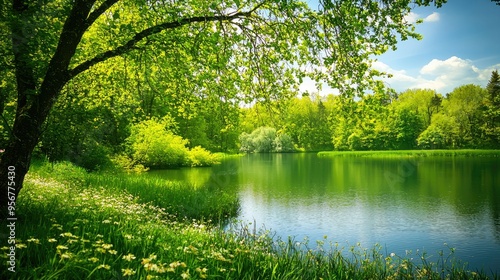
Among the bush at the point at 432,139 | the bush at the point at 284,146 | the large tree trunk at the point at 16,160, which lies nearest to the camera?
the large tree trunk at the point at 16,160

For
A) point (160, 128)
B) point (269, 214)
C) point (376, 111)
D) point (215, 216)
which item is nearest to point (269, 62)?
point (376, 111)

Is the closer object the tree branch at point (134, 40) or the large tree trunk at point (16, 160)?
the large tree trunk at point (16, 160)

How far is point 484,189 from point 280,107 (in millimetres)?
21895

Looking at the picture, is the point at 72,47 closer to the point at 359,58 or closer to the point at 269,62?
the point at 269,62

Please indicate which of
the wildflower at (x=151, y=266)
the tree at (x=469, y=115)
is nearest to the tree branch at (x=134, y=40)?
the wildflower at (x=151, y=266)

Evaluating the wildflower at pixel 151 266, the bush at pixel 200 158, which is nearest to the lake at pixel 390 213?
the wildflower at pixel 151 266

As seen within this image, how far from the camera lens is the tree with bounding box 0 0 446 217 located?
5691 mm

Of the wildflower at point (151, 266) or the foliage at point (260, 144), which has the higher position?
the foliage at point (260, 144)

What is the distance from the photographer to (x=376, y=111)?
703 centimetres

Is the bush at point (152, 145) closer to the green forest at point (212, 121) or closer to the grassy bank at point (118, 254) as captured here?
the green forest at point (212, 121)

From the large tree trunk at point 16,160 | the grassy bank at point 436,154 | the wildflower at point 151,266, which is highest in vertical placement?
the large tree trunk at point 16,160

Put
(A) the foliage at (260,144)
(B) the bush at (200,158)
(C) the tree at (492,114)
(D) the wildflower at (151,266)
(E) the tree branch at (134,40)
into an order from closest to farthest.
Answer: (D) the wildflower at (151,266), (E) the tree branch at (134,40), (B) the bush at (200,158), (C) the tree at (492,114), (A) the foliage at (260,144)

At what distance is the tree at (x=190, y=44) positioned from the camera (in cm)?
569

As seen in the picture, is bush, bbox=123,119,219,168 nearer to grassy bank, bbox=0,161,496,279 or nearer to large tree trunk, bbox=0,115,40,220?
grassy bank, bbox=0,161,496,279
